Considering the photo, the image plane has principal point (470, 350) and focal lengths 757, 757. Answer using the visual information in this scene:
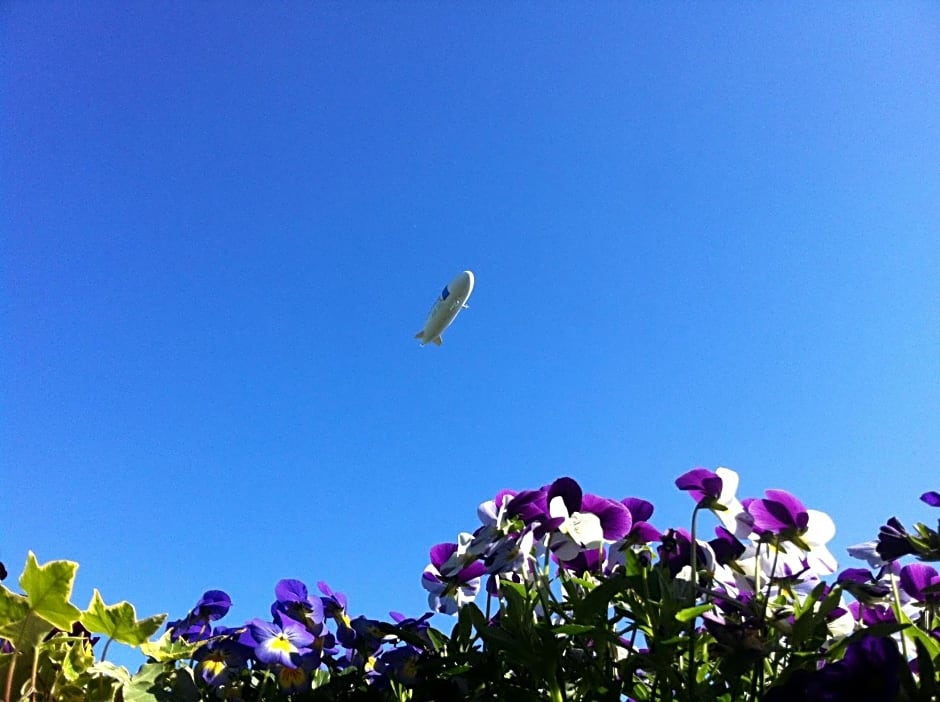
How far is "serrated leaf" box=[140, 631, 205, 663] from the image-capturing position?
60.0 inches

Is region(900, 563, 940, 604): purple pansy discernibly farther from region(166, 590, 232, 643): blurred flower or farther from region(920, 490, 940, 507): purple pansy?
region(166, 590, 232, 643): blurred flower

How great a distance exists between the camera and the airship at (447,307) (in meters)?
16.6

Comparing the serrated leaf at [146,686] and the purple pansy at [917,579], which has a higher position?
the purple pansy at [917,579]

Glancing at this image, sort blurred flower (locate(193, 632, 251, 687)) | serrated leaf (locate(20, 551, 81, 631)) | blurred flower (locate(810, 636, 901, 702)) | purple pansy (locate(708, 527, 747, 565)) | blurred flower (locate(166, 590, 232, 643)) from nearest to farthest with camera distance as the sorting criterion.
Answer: blurred flower (locate(810, 636, 901, 702)) → serrated leaf (locate(20, 551, 81, 631)) → purple pansy (locate(708, 527, 747, 565)) → blurred flower (locate(193, 632, 251, 687)) → blurred flower (locate(166, 590, 232, 643))

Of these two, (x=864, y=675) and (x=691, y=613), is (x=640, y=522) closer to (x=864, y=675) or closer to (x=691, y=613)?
(x=691, y=613)

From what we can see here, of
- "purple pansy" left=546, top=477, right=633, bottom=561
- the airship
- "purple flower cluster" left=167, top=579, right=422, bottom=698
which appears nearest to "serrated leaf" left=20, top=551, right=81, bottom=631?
"purple flower cluster" left=167, top=579, right=422, bottom=698

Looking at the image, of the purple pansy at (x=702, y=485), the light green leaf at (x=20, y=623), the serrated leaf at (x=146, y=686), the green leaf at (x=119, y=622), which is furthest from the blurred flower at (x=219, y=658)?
the purple pansy at (x=702, y=485)

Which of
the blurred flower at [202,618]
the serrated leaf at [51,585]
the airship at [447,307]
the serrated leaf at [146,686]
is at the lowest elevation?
the serrated leaf at [146,686]

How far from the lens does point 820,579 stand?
159 centimetres

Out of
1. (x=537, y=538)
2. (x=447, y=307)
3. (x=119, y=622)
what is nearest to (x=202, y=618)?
(x=119, y=622)

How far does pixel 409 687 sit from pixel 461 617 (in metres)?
0.19

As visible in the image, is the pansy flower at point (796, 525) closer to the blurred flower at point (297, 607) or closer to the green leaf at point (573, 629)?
the green leaf at point (573, 629)

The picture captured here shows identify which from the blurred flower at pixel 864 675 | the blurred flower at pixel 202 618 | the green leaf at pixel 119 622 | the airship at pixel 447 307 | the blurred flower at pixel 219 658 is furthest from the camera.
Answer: the airship at pixel 447 307

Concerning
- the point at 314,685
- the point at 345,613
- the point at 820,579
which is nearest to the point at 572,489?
the point at 820,579
